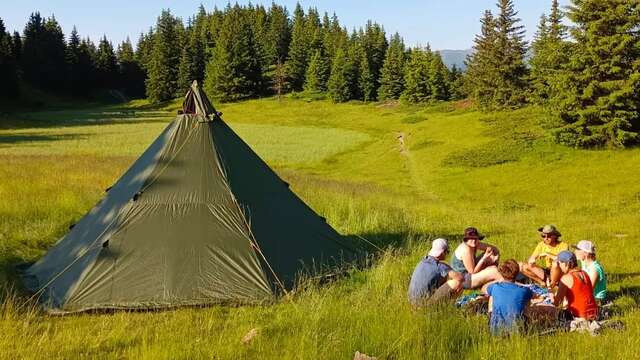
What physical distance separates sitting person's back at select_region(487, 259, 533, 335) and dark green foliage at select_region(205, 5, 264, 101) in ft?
286

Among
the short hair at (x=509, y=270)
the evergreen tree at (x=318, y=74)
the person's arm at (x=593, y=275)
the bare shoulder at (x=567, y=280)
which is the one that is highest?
the evergreen tree at (x=318, y=74)

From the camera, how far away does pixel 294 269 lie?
392 inches

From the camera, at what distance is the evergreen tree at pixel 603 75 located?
2981 cm

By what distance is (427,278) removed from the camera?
8070 millimetres

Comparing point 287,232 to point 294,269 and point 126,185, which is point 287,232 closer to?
point 294,269

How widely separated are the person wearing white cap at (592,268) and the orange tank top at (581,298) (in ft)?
2.49

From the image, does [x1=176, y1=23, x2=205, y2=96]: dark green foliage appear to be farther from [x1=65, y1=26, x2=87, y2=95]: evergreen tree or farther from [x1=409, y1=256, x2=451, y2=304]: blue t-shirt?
[x1=409, y1=256, x2=451, y2=304]: blue t-shirt

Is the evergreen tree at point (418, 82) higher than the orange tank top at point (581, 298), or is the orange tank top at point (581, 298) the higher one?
the evergreen tree at point (418, 82)

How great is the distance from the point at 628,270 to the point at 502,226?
5830 millimetres

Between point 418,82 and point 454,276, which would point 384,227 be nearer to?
point 454,276

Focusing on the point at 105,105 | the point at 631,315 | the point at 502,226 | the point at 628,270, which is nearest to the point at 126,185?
the point at 631,315

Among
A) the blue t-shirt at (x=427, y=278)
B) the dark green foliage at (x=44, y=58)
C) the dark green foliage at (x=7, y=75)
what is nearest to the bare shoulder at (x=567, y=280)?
the blue t-shirt at (x=427, y=278)

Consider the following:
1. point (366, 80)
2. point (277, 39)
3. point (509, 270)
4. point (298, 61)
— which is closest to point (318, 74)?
point (366, 80)

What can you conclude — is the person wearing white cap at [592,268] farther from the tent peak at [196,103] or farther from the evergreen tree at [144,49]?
the evergreen tree at [144,49]
